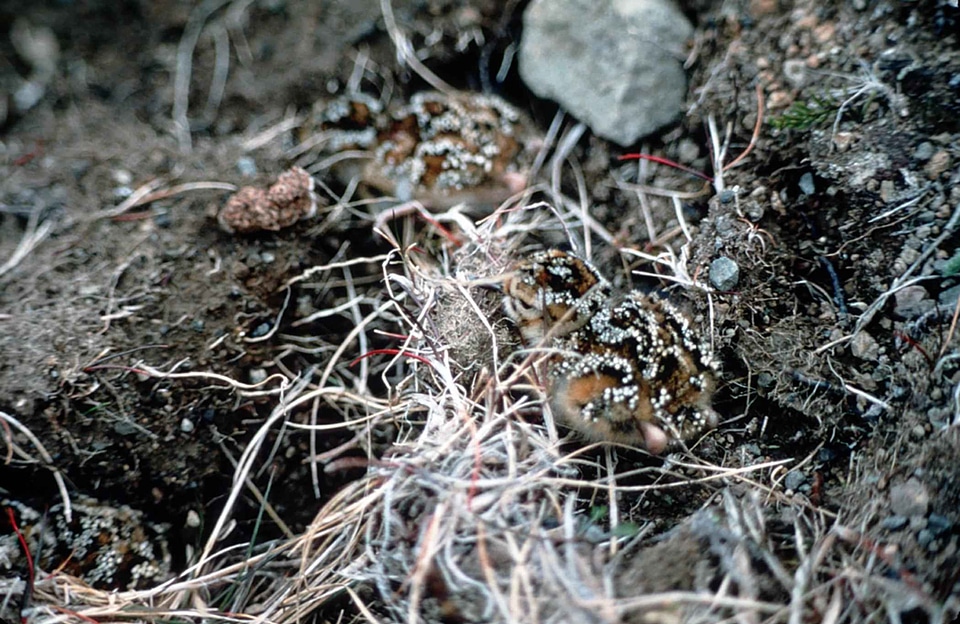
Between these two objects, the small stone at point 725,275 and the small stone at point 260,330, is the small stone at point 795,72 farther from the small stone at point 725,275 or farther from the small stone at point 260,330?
the small stone at point 260,330

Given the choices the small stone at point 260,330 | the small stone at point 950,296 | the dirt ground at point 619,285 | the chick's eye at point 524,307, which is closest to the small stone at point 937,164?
the dirt ground at point 619,285

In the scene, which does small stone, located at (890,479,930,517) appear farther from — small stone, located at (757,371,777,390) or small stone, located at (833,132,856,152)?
small stone, located at (833,132,856,152)

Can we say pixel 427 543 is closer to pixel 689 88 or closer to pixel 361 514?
pixel 361 514

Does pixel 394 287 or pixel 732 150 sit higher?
pixel 732 150

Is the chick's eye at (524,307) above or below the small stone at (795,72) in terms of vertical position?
below

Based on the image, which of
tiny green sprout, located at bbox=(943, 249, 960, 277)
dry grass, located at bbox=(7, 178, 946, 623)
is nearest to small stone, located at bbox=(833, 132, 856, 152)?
tiny green sprout, located at bbox=(943, 249, 960, 277)

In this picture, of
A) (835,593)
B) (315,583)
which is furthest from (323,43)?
(835,593)
